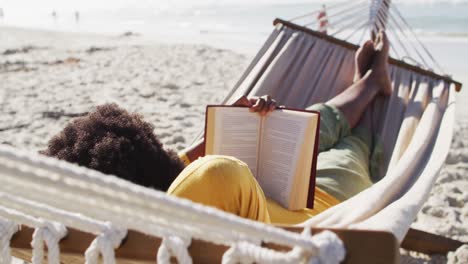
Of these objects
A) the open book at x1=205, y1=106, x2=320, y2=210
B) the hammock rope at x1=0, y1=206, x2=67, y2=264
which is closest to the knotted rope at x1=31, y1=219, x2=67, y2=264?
the hammock rope at x1=0, y1=206, x2=67, y2=264

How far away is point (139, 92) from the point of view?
11.9 ft

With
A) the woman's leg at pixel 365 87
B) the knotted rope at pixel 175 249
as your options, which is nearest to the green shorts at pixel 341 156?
the woman's leg at pixel 365 87

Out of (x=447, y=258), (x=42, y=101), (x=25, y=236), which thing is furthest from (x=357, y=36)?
(x=25, y=236)

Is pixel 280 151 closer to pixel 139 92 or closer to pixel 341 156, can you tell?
pixel 341 156

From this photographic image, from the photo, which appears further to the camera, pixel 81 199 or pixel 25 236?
pixel 25 236

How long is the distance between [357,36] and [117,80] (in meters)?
4.79

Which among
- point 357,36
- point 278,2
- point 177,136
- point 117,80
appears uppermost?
point 278,2

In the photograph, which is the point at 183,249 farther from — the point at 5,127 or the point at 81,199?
the point at 5,127

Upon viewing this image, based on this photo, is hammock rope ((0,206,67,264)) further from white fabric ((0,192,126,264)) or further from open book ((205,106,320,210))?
open book ((205,106,320,210))

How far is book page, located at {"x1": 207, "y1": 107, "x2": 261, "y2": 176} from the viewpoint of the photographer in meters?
1.28

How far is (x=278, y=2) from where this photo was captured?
514 inches

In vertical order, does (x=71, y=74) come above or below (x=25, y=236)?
above

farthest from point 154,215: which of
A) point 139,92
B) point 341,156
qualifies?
point 139,92

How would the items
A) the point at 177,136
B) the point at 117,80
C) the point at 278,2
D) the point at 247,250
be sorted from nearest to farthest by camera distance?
1. the point at 247,250
2. the point at 177,136
3. the point at 117,80
4. the point at 278,2
